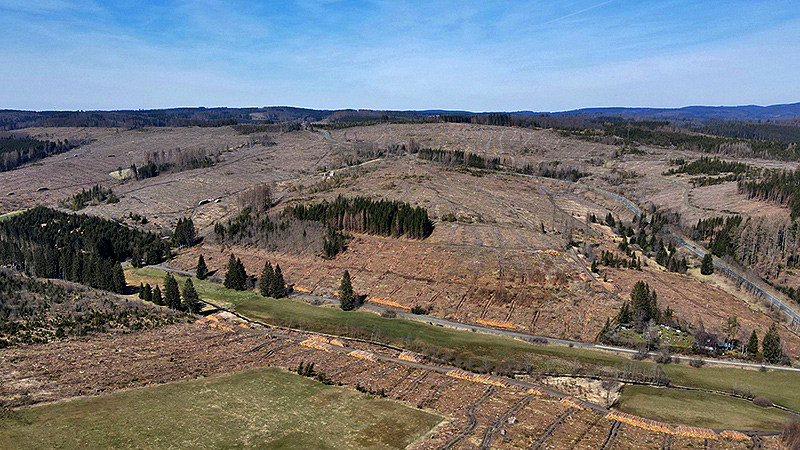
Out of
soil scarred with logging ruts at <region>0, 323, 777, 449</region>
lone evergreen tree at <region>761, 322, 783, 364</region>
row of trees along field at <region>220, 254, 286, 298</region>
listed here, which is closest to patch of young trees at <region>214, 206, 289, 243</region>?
row of trees along field at <region>220, 254, 286, 298</region>

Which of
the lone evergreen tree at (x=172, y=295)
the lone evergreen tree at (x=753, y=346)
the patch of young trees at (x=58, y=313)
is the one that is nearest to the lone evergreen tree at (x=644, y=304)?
the lone evergreen tree at (x=753, y=346)

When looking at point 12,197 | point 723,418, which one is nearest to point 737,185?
point 723,418

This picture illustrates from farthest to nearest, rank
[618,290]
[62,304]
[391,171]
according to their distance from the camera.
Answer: [391,171], [618,290], [62,304]

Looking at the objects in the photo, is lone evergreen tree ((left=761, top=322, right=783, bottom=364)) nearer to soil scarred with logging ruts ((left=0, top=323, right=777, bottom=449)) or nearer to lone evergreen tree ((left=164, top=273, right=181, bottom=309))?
soil scarred with logging ruts ((left=0, top=323, right=777, bottom=449))

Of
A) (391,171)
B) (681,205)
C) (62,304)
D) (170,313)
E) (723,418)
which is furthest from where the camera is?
(391,171)

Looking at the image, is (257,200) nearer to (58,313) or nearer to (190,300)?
(190,300)

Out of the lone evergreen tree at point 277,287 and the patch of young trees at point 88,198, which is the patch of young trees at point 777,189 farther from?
the patch of young trees at point 88,198

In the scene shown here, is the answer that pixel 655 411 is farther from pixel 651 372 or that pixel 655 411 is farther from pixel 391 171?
pixel 391 171
